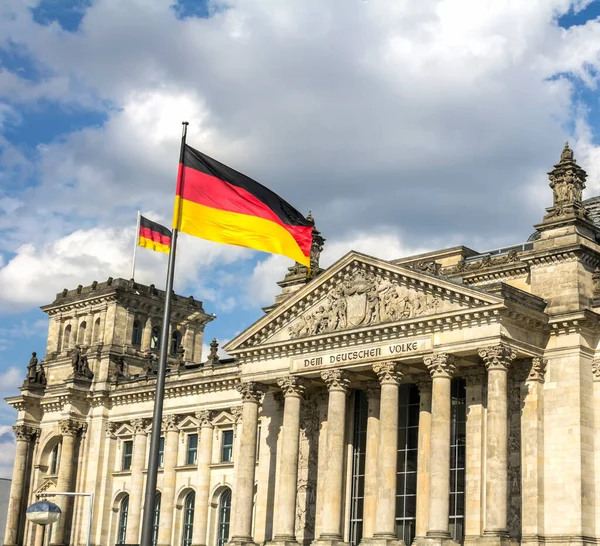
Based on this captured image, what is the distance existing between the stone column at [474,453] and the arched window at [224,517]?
1972 centimetres

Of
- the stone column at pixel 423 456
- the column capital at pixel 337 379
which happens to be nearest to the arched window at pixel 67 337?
the column capital at pixel 337 379

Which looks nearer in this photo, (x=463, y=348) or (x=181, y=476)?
(x=463, y=348)

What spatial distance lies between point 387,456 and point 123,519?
27493 mm

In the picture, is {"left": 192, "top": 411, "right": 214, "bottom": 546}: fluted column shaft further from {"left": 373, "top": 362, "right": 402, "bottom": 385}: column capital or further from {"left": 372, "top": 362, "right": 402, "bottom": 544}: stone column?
{"left": 373, "top": 362, "right": 402, "bottom": 385}: column capital

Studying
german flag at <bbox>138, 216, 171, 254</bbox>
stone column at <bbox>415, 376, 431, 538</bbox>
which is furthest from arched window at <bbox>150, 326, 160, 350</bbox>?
german flag at <bbox>138, 216, 171, 254</bbox>

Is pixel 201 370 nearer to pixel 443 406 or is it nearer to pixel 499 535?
pixel 443 406

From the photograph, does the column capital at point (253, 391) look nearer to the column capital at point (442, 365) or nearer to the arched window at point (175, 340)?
the column capital at point (442, 365)

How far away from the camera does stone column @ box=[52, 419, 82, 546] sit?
6994 cm

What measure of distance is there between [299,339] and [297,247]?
17.6 m

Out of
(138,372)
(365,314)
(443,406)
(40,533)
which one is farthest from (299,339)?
(40,533)

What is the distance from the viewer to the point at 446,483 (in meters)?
45.3

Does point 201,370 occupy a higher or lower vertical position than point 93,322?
lower

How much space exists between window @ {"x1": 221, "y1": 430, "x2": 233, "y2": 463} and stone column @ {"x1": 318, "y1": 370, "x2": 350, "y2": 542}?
Result: 12780mm

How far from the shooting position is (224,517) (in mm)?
62438
